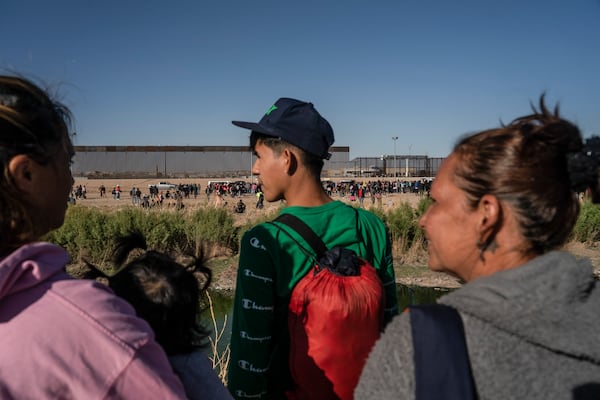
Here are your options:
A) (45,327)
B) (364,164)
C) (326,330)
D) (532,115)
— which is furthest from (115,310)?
(364,164)

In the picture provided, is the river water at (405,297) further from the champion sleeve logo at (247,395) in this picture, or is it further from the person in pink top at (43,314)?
the person in pink top at (43,314)

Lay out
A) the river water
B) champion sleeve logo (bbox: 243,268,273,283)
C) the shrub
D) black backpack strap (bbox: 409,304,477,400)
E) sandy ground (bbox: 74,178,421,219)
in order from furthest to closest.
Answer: sandy ground (bbox: 74,178,421,219), the shrub, the river water, champion sleeve logo (bbox: 243,268,273,283), black backpack strap (bbox: 409,304,477,400)

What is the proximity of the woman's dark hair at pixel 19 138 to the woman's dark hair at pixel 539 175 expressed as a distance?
109cm

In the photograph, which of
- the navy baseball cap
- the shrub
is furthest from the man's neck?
the shrub

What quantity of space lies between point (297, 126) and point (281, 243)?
1.67 ft

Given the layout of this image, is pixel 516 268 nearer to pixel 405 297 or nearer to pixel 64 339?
pixel 64 339

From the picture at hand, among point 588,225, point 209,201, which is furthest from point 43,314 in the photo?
point 209,201

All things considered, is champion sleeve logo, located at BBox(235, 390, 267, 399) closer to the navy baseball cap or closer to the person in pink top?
the person in pink top

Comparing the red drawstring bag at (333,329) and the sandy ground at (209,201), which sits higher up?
the red drawstring bag at (333,329)

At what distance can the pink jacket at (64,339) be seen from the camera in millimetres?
1032

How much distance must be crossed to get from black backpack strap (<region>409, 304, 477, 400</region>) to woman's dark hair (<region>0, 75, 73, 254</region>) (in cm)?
94

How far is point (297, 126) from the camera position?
210 cm

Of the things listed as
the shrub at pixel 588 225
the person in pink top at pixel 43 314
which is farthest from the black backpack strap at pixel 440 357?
the shrub at pixel 588 225

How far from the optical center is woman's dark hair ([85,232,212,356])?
179 centimetres
